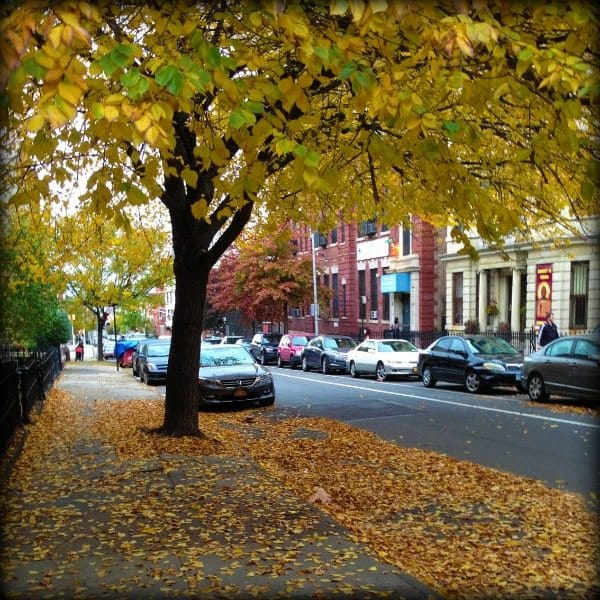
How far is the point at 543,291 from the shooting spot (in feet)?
88.0

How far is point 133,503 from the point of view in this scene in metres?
6.53

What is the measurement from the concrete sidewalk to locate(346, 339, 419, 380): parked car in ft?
52.5

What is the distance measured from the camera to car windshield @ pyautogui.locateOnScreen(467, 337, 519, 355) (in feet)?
63.9

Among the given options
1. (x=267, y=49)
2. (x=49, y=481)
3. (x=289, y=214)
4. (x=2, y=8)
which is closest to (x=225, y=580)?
(x=49, y=481)

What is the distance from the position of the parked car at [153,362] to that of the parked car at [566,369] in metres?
12.1

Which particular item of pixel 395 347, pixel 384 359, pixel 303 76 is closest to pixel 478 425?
pixel 303 76

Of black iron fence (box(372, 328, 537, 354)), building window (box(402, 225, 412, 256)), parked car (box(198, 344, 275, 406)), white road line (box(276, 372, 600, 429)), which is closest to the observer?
white road line (box(276, 372, 600, 429))

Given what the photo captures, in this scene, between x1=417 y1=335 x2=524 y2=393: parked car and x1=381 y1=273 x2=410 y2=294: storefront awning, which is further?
x1=381 y1=273 x2=410 y2=294: storefront awning

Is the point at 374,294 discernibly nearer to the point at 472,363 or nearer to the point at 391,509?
the point at 472,363

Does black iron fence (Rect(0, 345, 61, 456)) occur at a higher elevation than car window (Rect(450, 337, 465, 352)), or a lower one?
lower

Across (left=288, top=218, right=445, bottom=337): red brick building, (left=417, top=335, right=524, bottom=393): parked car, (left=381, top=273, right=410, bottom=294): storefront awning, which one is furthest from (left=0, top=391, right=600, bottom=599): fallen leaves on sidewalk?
(left=381, top=273, right=410, bottom=294): storefront awning

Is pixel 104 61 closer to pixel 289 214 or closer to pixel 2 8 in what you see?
pixel 2 8

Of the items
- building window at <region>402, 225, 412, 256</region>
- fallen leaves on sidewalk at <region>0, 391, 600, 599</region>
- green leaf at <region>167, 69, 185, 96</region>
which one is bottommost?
fallen leaves on sidewalk at <region>0, 391, 600, 599</region>

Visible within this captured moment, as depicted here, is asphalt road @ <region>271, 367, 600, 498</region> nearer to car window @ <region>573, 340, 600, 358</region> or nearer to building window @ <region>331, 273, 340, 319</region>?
car window @ <region>573, 340, 600, 358</region>
